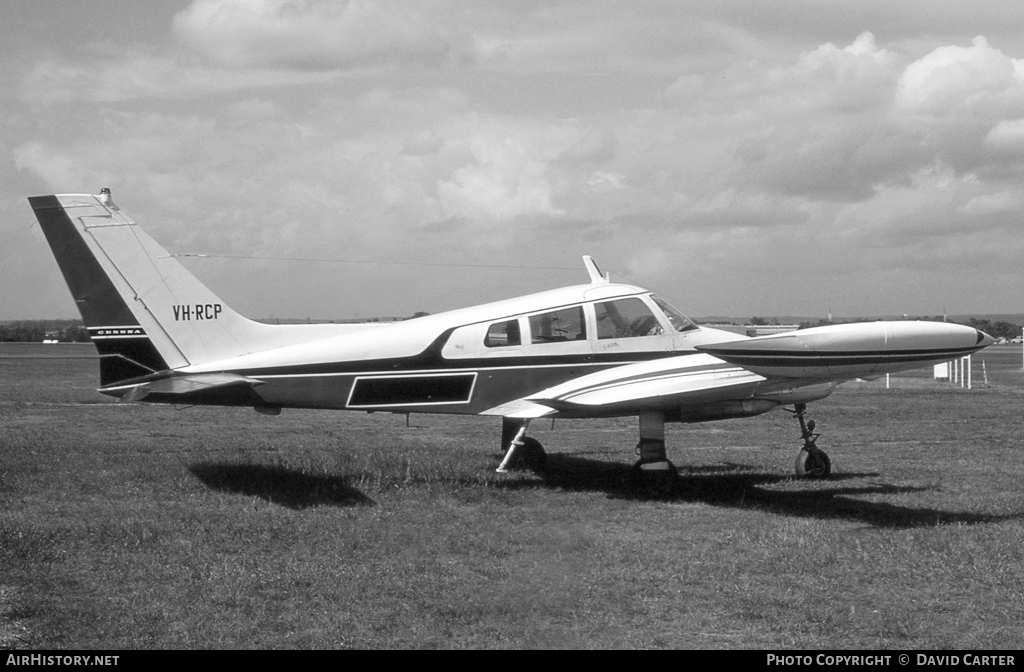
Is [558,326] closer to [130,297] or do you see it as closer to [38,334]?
[130,297]

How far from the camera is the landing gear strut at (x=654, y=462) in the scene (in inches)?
435

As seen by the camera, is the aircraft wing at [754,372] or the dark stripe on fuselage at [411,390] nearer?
the aircraft wing at [754,372]

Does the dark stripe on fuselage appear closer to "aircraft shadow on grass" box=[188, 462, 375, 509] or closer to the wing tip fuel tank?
"aircraft shadow on grass" box=[188, 462, 375, 509]

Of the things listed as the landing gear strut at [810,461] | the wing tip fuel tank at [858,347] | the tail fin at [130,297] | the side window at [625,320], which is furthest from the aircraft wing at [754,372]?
the tail fin at [130,297]

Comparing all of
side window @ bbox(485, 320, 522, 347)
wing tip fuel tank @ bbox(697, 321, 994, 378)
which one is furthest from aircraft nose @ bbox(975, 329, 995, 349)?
side window @ bbox(485, 320, 522, 347)

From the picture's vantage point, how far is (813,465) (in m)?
12.7

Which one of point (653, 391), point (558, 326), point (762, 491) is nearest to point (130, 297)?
point (558, 326)

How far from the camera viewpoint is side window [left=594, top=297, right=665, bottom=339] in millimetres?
12070

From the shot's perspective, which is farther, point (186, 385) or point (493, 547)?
point (186, 385)

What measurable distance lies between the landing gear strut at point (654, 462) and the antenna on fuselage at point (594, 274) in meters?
1.94

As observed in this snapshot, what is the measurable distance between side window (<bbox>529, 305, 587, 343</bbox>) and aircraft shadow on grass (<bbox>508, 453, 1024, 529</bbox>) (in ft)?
5.80

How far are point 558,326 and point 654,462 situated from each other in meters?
2.04

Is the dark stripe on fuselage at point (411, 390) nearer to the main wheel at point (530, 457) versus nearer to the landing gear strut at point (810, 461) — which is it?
Answer: the main wheel at point (530, 457)
